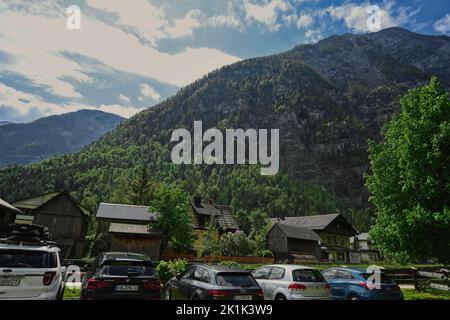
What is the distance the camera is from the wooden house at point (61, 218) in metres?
45.2

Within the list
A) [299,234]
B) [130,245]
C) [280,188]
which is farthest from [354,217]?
[130,245]

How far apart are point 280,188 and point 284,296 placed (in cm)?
15105

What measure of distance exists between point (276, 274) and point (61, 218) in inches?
1672

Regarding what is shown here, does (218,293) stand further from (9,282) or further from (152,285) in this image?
(9,282)

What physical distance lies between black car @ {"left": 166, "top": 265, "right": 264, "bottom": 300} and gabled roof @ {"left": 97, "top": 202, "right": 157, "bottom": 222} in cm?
4082

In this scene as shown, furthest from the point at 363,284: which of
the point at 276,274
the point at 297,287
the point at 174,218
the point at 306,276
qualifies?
the point at 174,218

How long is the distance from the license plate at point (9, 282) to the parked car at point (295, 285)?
26.0 feet

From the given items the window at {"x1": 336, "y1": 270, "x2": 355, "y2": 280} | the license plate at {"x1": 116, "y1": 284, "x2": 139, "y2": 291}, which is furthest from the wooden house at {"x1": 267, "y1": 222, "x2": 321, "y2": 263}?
the license plate at {"x1": 116, "y1": 284, "x2": 139, "y2": 291}

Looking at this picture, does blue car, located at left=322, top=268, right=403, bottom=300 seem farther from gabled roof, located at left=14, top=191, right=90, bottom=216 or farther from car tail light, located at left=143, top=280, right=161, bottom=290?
gabled roof, located at left=14, top=191, right=90, bottom=216

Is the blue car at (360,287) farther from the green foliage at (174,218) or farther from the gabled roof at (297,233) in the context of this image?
the gabled roof at (297,233)

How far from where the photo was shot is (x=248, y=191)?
507 feet

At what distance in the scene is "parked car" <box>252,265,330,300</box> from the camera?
10945 mm

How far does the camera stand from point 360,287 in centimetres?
1274
